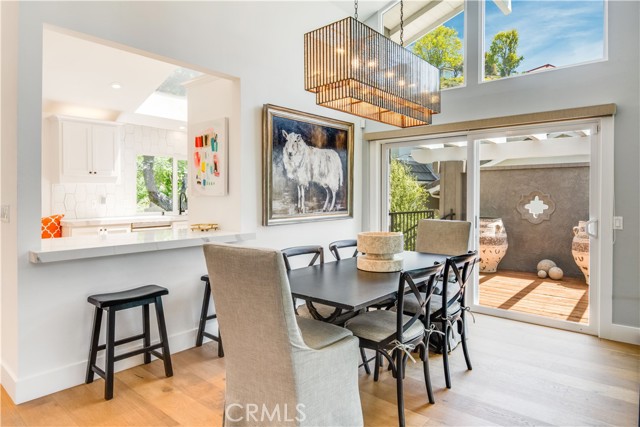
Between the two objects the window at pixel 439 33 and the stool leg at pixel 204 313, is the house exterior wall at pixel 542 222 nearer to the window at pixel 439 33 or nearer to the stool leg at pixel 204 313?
the window at pixel 439 33

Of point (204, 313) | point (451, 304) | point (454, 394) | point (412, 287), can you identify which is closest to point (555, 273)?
point (451, 304)

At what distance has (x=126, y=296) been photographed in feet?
8.15

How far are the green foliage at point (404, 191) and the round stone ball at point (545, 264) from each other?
137 centimetres

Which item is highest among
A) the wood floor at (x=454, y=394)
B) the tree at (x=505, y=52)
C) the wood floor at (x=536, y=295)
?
the tree at (x=505, y=52)

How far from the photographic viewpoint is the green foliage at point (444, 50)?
4.32m

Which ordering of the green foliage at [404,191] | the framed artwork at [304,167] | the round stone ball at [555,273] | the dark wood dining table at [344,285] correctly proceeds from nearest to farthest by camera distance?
the dark wood dining table at [344,285], the framed artwork at [304,167], the round stone ball at [555,273], the green foliage at [404,191]

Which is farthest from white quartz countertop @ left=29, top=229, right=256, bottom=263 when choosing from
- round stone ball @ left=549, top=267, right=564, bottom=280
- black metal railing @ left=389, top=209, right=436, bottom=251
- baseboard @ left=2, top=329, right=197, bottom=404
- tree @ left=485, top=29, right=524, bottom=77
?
tree @ left=485, top=29, right=524, bottom=77

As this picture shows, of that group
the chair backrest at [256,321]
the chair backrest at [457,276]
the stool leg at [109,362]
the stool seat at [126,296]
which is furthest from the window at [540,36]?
the stool leg at [109,362]

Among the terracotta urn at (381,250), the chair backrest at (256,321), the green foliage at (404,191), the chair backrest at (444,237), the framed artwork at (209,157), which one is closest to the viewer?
the chair backrest at (256,321)

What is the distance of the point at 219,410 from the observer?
225 centimetres

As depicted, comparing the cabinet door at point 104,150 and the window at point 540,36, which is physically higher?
the window at point 540,36

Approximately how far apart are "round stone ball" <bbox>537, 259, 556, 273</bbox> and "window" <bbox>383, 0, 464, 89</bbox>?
2.08 m

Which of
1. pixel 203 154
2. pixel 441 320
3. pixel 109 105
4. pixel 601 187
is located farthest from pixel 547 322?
pixel 109 105

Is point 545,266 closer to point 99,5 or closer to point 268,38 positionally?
point 268,38
